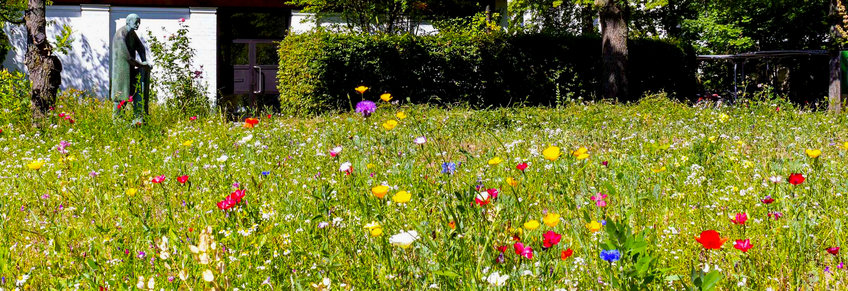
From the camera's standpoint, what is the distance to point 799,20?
968 inches

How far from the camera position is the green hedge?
547 inches

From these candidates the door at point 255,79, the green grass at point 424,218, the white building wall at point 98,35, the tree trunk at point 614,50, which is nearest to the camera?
the green grass at point 424,218

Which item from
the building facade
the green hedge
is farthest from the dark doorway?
the green hedge

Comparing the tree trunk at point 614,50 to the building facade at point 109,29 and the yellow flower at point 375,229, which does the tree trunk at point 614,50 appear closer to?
the building facade at point 109,29

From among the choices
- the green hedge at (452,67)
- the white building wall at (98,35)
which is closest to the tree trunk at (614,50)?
the green hedge at (452,67)

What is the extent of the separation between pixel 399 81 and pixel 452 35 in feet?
5.85

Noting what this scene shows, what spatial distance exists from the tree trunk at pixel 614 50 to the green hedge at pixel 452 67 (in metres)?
1.16

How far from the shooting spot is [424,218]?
10.2ft

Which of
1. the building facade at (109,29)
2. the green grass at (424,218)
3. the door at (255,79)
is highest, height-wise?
the building facade at (109,29)

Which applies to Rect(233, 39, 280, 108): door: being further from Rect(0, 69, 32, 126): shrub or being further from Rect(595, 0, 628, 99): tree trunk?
Rect(595, 0, 628, 99): tree trunk

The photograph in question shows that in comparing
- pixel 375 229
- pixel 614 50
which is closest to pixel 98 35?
pixel 614 50

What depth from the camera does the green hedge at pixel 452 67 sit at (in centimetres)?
1391

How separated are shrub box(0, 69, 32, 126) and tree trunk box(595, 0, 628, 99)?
11.6 meters

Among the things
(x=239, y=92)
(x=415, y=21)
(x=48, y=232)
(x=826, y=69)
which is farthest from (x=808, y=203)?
(x=826, y=69)
